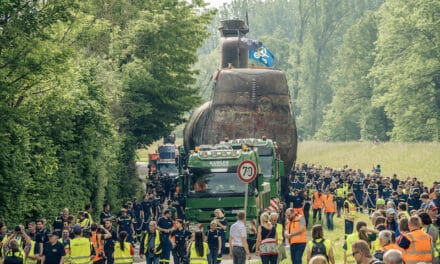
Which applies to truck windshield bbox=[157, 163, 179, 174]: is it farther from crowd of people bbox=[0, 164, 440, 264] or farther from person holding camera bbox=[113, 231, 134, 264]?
person holding camera bbox=[113, 231, 134, 264]

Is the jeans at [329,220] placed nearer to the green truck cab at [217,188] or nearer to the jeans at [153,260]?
the green truck cab at [217,188]

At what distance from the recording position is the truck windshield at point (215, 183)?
2698 cm

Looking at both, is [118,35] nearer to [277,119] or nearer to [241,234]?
[277,119]

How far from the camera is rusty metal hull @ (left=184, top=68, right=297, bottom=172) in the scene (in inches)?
1318

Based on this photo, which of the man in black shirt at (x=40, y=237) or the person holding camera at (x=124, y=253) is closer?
the man in black shirt at (x=40, y=237)

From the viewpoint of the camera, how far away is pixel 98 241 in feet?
66.5

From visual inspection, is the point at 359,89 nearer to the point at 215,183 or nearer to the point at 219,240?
the point at 215,183

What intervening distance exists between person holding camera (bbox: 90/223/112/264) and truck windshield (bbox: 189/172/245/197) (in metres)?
6.78

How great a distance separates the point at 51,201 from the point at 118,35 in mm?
16300

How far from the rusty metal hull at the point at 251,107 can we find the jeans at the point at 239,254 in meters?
13.4

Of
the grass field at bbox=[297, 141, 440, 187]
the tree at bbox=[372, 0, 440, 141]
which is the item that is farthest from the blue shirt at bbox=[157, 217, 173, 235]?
the tree at bbox=[372, 0, 440, 141]

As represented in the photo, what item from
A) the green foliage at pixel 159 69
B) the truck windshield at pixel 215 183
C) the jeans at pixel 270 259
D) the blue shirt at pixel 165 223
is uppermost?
the green foliage at pixel 159 69

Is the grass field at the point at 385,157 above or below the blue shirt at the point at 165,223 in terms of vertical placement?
above

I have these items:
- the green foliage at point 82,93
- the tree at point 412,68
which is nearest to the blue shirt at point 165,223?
the green foliage at point 82,93
